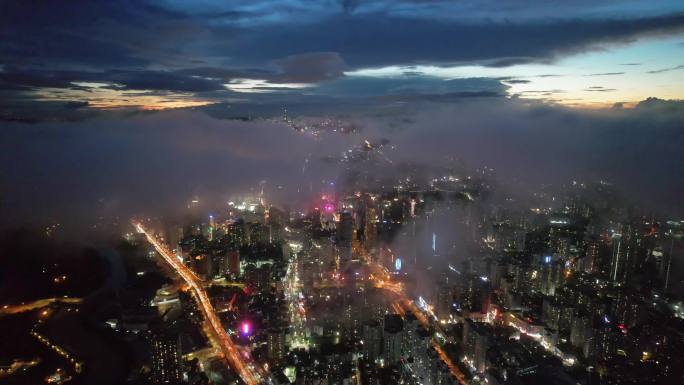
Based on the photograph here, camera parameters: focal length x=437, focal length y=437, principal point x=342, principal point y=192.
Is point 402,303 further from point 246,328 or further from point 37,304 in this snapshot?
point 37,304

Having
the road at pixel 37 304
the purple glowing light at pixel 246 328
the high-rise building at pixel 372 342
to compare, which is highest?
the road at pixel 37 304

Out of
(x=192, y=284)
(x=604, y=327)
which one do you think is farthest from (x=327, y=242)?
(x=604, y=327)

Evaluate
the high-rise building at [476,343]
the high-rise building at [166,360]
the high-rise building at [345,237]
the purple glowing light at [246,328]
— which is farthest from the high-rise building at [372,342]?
the high-rise building at [345,237]

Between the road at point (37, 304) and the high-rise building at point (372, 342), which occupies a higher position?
the road at point (37, 304)

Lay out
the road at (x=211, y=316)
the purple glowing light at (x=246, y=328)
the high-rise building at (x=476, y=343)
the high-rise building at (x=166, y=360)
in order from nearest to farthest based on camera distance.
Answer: the high-rise building at (x=166, y=360) < the road at (x=211, y=316) < the high-rise building at (x=476, y=343) < the purple glowing light at (x=246, y=328)

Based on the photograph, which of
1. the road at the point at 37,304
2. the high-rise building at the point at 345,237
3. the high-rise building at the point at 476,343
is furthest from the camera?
the high-rise building at the point at 345,237

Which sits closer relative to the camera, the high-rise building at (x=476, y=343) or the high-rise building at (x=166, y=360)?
the high-rise building at (x=166, y=360)

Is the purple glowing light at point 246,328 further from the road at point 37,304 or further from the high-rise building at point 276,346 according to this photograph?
the road at point 37,304

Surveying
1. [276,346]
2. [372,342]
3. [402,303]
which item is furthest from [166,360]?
[402,303]
